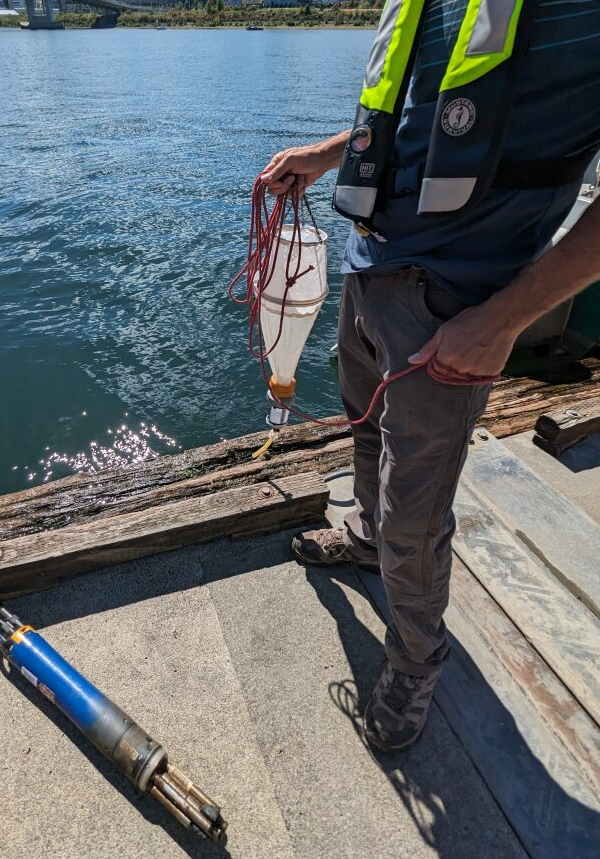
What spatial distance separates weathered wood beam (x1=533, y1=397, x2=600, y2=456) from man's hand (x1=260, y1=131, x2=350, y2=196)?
2.35 m

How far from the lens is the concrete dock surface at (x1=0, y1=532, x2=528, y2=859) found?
1.89 m

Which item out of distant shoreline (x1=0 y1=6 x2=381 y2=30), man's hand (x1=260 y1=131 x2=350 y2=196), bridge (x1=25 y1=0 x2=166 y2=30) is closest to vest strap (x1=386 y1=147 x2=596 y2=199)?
man's hand (x1=260 y1=131 x2=350 y2=196)

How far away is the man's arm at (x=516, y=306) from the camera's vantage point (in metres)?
1.38

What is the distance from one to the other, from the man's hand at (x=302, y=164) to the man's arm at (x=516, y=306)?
3.32 ft

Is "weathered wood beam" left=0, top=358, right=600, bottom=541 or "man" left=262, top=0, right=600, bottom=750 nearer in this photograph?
"man" left=262, top=0, right=600, bottom=750

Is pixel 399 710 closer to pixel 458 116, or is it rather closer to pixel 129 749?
pixel 129 749

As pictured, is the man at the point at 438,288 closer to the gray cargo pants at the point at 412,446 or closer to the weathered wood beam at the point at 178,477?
the gray cargo pants at the point at 412,446

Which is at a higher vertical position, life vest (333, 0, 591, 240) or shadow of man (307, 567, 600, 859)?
life vest (333, 0, 591, 240)

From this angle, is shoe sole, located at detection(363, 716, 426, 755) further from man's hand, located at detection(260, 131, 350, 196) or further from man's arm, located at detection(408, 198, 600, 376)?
man's hand, located at detection(260, 131, 350, 196)

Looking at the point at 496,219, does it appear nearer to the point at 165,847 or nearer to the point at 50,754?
the point at 165,847

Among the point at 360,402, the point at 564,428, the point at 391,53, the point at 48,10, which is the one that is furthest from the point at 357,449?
the point at 48,10

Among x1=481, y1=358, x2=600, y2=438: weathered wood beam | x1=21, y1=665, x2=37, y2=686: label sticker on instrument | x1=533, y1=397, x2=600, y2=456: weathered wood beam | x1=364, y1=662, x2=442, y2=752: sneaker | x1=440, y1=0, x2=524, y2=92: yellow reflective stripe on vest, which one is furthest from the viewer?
x1=481, y1=358, x2=600, y2=438: weathered wood beam

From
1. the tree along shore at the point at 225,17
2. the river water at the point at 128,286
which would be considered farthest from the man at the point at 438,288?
the tree along shore at the point at 225,17

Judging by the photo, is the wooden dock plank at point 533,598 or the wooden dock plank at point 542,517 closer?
the wooden dock plank at point 533,598
